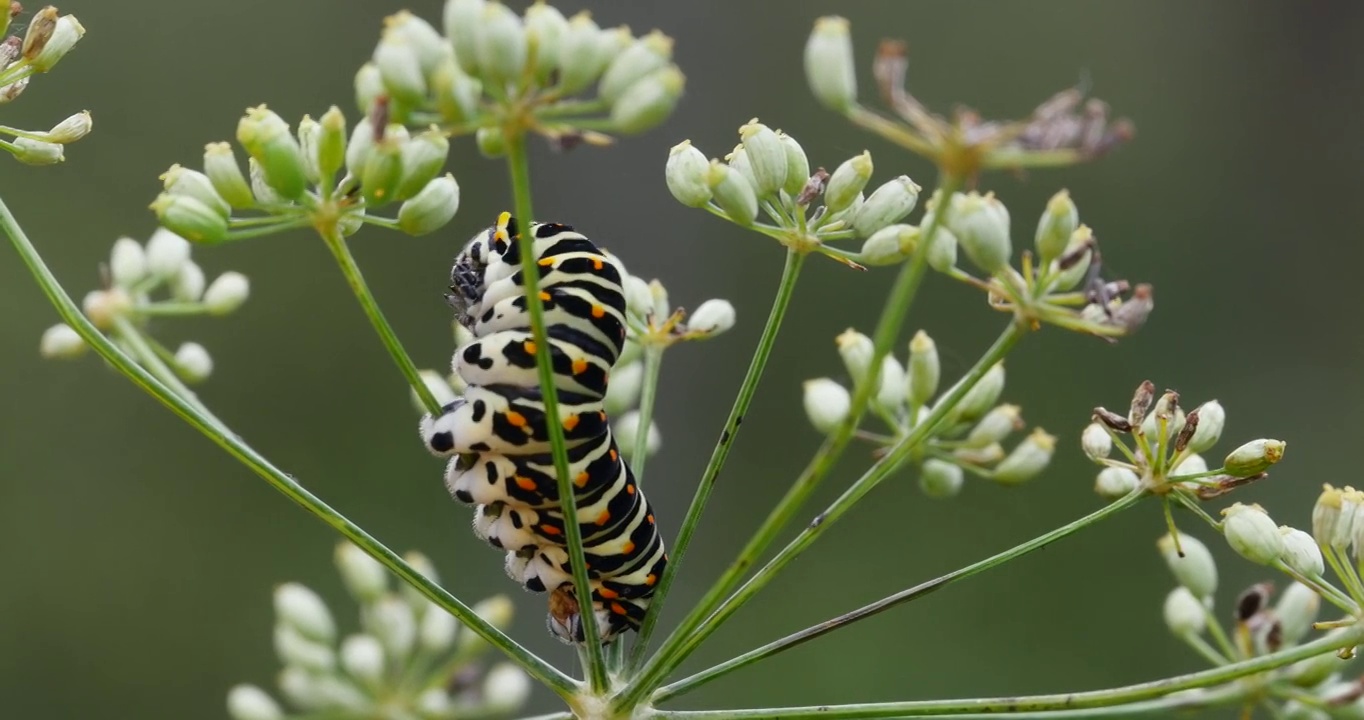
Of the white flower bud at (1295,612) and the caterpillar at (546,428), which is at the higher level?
the caterpillar at (546,428)

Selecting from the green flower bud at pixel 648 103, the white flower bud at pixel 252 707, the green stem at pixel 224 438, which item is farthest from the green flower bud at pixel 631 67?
the white flower bud at pixel 252 707

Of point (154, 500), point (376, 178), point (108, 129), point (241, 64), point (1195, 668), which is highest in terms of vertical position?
point (241, 64)

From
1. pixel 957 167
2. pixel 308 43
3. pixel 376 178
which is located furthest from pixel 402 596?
pixel 308 43

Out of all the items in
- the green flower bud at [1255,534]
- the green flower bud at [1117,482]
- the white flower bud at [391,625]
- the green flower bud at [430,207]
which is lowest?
the green flower bud at [1255,534]

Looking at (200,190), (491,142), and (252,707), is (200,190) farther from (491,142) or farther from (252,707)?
(252,707)

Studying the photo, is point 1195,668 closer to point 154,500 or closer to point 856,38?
point 856,38

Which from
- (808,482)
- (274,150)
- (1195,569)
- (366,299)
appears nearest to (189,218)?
(274,150)

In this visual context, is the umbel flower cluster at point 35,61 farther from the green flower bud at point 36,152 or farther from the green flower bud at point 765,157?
the green flower bud at point 765,157
